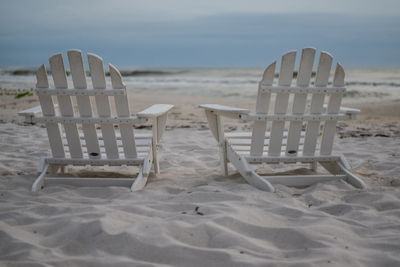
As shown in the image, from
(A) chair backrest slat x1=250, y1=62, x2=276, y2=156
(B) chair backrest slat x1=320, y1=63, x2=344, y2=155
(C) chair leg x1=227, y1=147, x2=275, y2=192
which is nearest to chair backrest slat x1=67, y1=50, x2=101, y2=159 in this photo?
(C) chair leg x1=227, y1=147, x2=275, y2=192

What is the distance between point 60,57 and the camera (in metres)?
2.97

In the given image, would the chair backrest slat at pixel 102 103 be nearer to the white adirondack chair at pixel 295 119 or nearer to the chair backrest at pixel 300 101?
the white adirondack chair at pixel 295 119

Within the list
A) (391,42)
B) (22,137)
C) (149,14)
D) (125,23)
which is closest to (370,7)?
(391,42)

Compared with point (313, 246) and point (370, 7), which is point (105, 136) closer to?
point (313, 246)

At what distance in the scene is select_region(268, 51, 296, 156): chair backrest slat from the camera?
2.92 meters

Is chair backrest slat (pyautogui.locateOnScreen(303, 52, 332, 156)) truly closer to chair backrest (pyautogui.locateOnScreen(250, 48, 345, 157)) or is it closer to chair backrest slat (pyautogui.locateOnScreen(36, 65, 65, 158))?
chair backrest (pyautogui.locateOnScreen(250, 48, 345, 157))

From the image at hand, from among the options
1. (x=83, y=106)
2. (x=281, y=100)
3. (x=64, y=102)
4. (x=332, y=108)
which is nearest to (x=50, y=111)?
(x=64, y=102)

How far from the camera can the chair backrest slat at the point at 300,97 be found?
2.94m

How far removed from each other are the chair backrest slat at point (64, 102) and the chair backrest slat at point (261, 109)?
5.07ft

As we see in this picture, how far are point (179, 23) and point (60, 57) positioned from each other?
87.1m

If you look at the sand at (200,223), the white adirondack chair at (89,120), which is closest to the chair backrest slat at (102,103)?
the white adirondack chair at (89,120)

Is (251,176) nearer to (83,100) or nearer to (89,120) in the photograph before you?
(89,120)

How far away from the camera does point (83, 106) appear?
312cm

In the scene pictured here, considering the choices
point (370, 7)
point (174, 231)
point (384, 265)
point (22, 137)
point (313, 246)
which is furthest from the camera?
point (370, 7)
